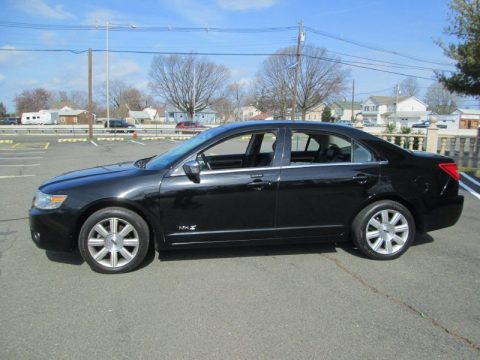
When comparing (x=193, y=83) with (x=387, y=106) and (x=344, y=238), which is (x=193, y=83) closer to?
(x=387, y=106)

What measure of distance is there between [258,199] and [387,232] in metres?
1.57

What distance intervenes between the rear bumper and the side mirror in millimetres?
2734

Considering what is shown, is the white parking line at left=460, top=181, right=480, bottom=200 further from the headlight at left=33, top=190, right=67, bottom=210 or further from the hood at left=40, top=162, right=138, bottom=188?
the headlight at left=33, top=190, right=67, bottom=210

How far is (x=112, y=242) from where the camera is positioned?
13.2 feet

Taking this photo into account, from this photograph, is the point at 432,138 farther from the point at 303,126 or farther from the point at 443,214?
the point at 303,126

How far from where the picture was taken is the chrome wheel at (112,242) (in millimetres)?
3994

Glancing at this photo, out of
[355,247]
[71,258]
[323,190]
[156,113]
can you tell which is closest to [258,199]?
[323,190]

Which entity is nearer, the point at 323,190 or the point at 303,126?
the point at 323,190

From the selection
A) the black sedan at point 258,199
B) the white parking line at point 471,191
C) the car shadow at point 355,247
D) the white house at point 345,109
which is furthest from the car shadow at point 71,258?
the white house at point 345,109

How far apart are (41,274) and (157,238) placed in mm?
1247

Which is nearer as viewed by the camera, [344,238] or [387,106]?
[344,238]

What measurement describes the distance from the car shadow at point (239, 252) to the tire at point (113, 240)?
0.48 metres

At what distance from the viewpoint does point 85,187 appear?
3.99 meters

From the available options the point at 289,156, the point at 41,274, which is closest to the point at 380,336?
the point at 289,156
